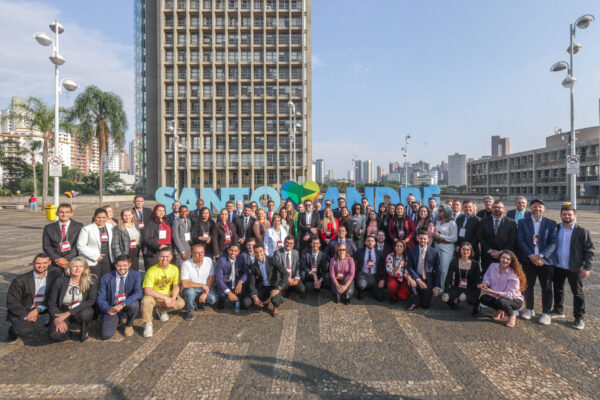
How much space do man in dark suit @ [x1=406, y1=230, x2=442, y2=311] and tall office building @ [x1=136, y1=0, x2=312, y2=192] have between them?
41332 millimetres

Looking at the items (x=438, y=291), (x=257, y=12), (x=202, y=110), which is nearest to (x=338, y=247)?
(x=438, y=291)

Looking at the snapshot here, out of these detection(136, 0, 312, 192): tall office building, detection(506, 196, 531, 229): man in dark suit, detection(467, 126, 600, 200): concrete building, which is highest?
detection(136, 0, 312, 192): tall office building

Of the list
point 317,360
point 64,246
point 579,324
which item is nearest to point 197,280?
point 64,246

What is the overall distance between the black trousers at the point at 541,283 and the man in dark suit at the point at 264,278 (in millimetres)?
4571

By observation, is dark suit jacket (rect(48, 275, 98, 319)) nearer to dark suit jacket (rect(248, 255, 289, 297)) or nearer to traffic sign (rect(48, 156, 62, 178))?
dark suit jacket (rect(248, 255, 289, 297))

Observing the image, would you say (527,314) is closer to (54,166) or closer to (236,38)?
(54,166)

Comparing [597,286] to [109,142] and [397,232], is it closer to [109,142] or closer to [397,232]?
[397,232]

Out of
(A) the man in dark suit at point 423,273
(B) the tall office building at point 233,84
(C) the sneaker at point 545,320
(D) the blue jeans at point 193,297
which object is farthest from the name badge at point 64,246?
(B) the tall office building at point 233,84

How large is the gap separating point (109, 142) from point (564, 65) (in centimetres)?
3021

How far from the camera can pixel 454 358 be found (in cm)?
413

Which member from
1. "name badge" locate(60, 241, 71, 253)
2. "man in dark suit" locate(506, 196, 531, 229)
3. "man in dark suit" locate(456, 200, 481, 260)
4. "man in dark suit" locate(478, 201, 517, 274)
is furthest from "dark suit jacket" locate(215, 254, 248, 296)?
"man in dark suit" locate(506, 196, 531, 229)

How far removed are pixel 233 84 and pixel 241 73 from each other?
7.05 ft

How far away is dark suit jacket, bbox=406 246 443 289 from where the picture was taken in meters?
6.21

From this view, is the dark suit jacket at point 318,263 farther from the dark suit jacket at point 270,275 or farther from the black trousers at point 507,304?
the black trousers at point 507,304
